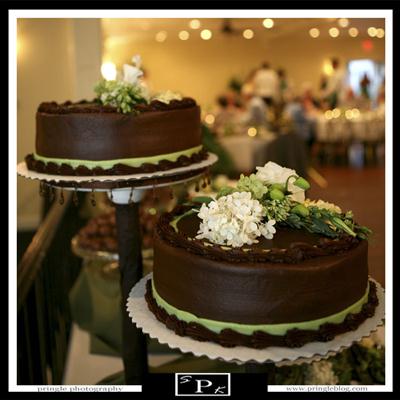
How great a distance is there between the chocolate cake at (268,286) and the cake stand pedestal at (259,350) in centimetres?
2

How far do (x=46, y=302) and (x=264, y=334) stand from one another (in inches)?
67.6

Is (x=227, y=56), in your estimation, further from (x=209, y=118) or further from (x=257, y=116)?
(x=257, y=116)

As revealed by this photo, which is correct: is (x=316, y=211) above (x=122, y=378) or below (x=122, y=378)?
above

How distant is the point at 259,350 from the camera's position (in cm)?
147

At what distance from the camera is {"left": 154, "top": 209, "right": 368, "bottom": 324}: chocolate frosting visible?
148 cm

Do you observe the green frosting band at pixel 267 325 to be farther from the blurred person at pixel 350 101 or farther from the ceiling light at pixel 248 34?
the ceiling light at pixel 248 34

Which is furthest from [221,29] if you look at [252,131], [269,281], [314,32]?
[269,281]

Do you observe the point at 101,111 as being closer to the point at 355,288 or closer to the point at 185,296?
the point at 185,296

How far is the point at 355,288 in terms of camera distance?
1.62m

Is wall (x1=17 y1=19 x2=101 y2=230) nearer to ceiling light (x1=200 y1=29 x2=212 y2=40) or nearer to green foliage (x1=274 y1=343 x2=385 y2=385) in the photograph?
green foliage (x1=274 y1=343 x2=385 y2=385)

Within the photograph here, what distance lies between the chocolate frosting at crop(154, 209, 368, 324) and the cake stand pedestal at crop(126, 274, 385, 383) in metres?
0.07

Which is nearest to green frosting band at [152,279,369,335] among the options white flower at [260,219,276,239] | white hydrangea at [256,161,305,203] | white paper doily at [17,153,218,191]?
white flower at [260,219,276,239]

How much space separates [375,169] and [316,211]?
281 inches

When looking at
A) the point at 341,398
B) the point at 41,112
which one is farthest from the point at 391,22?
the point at 41,112
